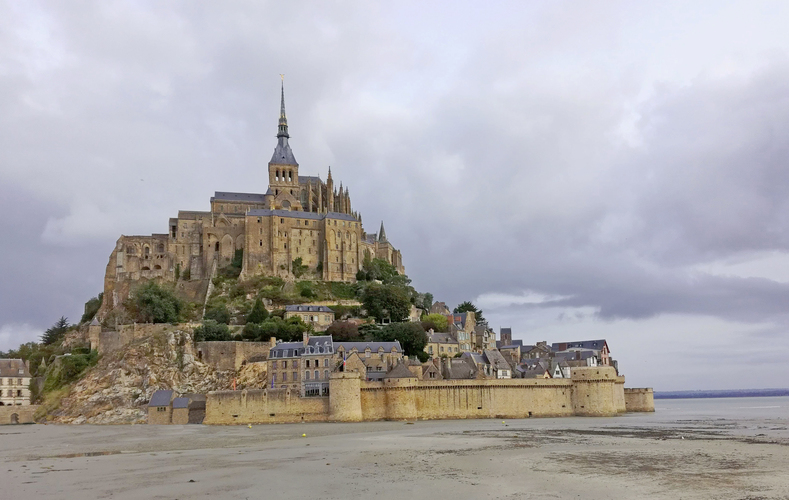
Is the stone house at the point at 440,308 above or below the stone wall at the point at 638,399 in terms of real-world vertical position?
above

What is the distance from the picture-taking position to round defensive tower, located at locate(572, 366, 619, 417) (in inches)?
2381

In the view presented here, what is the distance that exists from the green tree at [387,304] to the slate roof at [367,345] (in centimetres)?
1196

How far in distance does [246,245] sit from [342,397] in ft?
122

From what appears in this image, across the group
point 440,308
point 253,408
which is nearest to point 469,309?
point 440,308

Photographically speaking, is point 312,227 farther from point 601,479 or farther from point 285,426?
point 601,479

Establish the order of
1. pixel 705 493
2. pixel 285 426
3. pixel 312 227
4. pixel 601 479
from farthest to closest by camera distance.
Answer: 1. pixel 312 227
2. pixel 285 426
3. pixel 601 479
4. pixel 705 493

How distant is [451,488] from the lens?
2414cm

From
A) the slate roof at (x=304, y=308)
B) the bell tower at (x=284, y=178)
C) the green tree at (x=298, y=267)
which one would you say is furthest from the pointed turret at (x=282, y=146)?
the slate roof at (x=304, y=308)

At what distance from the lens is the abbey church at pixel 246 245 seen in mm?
85000

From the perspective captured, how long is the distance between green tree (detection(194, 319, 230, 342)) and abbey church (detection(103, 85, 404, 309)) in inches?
753

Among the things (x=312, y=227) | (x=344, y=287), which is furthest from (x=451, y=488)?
(x=312, y=227)

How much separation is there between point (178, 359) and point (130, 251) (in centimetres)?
2810

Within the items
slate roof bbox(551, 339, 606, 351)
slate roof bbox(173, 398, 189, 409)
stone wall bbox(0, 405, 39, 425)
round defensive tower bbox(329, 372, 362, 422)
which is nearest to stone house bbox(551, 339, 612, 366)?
slate roof bbox(551, 339, 606, 351)

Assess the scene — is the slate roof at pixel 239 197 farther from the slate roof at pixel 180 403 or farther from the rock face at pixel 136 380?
the slate roof at pixel 180 403
